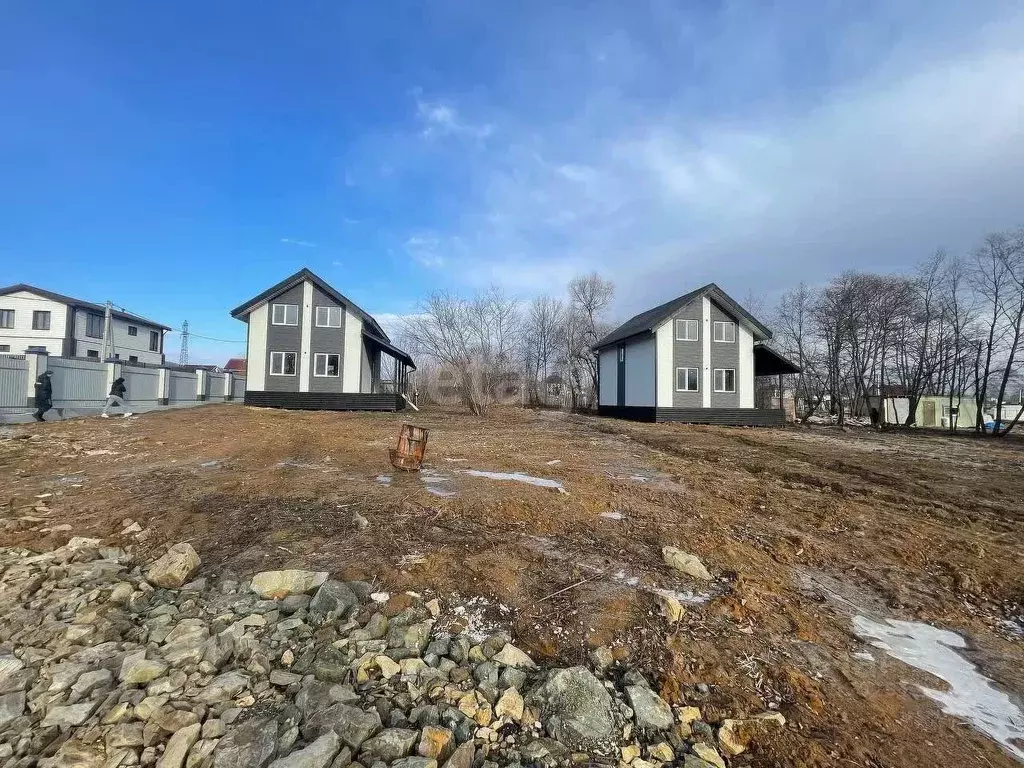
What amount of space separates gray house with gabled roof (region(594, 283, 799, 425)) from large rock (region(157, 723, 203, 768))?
76.0ft

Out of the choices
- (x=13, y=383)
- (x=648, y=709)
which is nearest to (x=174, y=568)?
(x=648, y=709)

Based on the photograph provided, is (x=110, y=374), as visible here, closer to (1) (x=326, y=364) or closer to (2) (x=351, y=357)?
(1) (x=326, y=364)

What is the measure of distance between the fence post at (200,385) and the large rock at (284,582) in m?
28.6

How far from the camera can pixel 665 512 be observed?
600 centimetres

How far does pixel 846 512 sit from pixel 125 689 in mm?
7936

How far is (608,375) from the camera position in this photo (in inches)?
1230

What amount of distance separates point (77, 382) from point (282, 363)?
8.06 meters

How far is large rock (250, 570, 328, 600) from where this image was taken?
11.9 ft

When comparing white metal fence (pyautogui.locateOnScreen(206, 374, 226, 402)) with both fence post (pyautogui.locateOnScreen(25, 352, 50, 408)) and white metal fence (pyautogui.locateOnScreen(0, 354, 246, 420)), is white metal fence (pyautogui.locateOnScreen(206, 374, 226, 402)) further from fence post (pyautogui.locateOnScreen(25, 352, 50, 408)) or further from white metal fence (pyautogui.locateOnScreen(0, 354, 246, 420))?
fence post (pyautogui.locateOnScreen(25, 352, 50, 408))

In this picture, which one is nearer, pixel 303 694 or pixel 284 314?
pixel 303 694

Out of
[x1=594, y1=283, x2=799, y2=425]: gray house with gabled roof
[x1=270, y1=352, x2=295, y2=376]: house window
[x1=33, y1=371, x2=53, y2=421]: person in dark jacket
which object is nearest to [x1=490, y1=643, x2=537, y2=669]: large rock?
[x1=33, y1=371, x2=53, y2=421]: person in dark jacket

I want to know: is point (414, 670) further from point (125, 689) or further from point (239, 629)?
point (125, 689)

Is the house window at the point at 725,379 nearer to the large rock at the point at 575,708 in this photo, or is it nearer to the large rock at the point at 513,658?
the large rock at the point at 513,658

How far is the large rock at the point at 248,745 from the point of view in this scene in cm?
217
